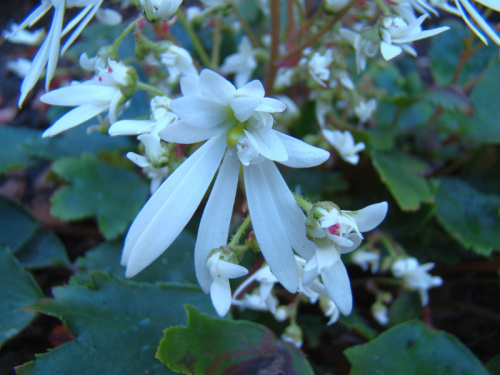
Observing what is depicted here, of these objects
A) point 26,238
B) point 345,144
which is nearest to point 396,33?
point 345,144

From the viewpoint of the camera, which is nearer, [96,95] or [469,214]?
[96,95]

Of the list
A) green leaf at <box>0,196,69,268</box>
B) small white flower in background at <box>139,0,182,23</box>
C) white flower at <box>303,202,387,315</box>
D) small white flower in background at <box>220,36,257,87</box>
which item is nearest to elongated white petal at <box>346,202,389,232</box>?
white flower at <box>303,202,387,315</box>

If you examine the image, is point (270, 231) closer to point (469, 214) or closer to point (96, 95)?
point (96, 95)

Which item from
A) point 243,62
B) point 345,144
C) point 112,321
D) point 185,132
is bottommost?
point 112,321

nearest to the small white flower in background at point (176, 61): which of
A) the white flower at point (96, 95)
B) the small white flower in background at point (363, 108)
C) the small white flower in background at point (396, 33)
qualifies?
the white flower at point (96, 95)

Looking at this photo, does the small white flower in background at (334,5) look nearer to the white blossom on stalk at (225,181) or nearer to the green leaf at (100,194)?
the white blossom on stalk at (225,181)

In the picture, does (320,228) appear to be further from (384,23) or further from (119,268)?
(119,268)
